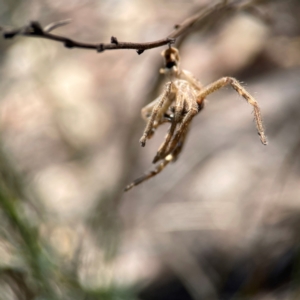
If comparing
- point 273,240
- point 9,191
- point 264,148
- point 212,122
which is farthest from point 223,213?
point 9,191

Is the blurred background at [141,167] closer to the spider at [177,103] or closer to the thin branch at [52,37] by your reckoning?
the spider at [177,103]

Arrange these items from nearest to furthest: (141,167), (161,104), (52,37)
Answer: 1. (52,37)
2. (161,104)
3. (141,167)

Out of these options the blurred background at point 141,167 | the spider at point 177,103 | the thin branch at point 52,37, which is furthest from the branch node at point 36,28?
the blurred background at point 141,167

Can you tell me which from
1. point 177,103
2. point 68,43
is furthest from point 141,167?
point 68,43

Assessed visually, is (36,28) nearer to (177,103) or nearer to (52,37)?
(52,37)

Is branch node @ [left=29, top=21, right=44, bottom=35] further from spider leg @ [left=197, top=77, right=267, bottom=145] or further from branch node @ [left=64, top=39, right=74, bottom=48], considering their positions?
spider leg @ [left=197, top=77, right=267, bottom=145]
